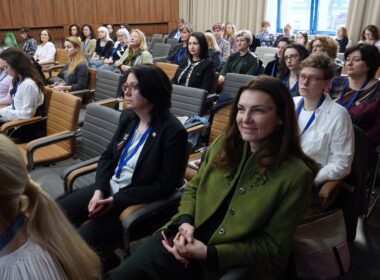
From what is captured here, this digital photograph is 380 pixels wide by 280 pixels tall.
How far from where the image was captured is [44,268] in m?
0.87

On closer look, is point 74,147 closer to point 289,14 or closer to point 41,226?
point 41,226

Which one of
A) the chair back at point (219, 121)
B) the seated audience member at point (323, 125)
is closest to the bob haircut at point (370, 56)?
the seated audience member at point (323, 125)

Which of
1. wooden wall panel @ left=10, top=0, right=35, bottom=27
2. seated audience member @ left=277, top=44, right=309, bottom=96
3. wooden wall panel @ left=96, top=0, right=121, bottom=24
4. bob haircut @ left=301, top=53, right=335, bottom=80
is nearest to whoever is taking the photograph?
bob haircut @ left=301, top=53, right=335, bottom=80

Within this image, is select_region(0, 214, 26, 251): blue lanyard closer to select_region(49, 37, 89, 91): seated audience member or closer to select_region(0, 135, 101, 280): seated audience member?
select_region(0, 135, 101, 280): seated audience member

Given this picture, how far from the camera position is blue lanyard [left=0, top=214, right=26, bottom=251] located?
86cm

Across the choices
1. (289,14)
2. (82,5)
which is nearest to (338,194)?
(289,14)

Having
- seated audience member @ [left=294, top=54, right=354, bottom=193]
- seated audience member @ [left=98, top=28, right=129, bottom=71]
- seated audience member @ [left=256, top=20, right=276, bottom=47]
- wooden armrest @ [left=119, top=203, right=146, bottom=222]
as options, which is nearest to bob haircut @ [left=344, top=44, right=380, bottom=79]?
seated audience member @ [left=294, top=54, right=354, bottom=193]

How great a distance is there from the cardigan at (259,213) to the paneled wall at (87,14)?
27.4 ft

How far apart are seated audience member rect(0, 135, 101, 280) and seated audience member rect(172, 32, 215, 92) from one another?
9.78 ft

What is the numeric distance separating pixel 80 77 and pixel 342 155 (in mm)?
3230

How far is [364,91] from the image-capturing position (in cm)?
260

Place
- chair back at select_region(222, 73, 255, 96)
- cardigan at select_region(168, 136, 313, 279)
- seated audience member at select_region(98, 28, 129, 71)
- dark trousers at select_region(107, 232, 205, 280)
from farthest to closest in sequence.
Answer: seated audience member at select_region(98, 28, 129, 71) < chair back at select_region(222, 73, 255, 96) < dark trousers at select_region(107, 232, 205, 280) < cardigan at select_region(168, 136, 313, 279)

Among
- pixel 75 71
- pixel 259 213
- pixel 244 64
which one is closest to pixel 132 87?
pixel 259 213

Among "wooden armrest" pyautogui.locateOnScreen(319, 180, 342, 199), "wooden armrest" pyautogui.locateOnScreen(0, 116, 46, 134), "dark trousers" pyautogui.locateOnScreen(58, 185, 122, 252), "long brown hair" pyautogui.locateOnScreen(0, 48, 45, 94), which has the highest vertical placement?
"long brown hair" pyautogui.locateOnScreen(0, 48, 45, 94)
